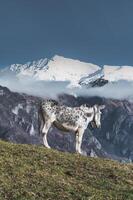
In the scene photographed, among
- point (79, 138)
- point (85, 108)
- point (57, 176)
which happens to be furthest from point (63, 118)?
point (57, 176)

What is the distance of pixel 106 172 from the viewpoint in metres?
34.9

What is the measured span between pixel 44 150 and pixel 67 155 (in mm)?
1557

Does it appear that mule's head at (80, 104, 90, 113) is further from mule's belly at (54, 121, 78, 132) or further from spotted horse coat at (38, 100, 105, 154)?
mule's belly at (54, 121, 78, 132)

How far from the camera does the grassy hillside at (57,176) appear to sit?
30312 mm

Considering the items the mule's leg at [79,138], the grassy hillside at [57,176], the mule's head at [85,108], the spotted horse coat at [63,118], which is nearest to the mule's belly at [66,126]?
the spotted horse coat at [63,118]

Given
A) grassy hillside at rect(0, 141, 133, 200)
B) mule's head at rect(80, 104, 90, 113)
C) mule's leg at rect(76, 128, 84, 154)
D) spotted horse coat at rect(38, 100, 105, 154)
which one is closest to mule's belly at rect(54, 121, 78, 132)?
spotted horse coat at rect(38, 100, 105, 154)

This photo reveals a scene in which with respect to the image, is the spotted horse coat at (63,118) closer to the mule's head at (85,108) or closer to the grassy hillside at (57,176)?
the mule's head at (85,108)

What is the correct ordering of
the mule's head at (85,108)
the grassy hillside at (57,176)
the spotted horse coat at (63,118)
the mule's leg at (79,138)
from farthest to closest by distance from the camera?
the mule's head at (85,108), the spotted horse coat at (63,118), the mule's leg at (79,138), the grassy hillside at (57,176)

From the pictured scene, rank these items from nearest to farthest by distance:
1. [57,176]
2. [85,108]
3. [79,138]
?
1. [57,176]
2. [79,138]
3. [85,108]

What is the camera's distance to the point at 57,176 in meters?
33.0

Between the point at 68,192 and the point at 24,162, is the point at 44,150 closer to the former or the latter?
the point at 24,162

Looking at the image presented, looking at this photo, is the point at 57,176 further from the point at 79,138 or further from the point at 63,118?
the point at 63,118

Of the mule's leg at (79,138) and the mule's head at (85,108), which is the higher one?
the mule's head at (85,108)

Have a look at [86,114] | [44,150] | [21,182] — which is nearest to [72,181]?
[21,182]
